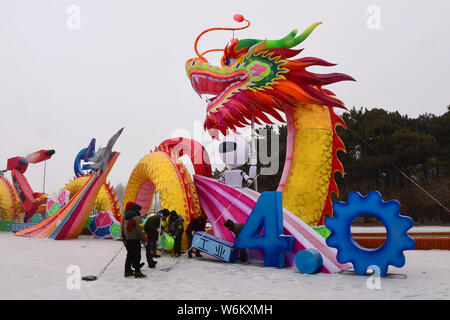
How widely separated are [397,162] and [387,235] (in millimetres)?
21799

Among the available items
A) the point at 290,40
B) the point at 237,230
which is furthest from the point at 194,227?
the point at 290,40

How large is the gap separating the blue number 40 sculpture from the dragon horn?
4205 millimetres

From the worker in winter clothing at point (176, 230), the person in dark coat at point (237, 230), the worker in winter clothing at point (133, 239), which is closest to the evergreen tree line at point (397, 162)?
the worker in winter clothing at point (176, 230)

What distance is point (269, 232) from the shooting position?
782cm

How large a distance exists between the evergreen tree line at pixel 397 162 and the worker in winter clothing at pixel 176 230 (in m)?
17.6

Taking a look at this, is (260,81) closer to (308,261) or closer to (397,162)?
(308,261)

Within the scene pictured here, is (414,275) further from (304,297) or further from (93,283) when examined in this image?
(93,283)

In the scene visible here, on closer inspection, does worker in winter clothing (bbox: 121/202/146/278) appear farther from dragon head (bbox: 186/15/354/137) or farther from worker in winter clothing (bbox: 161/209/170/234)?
dragon head (bbox: 186/15/354/137)

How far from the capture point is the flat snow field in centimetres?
530

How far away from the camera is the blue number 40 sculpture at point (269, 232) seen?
303 inches

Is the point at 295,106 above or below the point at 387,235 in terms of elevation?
above

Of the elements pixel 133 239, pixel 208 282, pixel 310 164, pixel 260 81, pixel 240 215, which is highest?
pixel 260 81

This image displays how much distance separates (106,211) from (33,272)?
8004 millimetres

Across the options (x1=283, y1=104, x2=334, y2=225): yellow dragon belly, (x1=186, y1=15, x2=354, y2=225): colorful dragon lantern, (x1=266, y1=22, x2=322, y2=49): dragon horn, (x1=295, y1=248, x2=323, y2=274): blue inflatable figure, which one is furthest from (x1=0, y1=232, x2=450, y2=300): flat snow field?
(x1=266, y1=22, x2=322, y2=49): dragon horn
